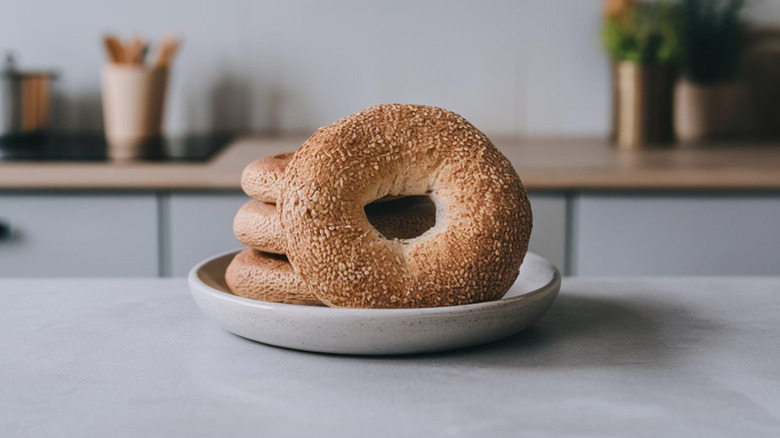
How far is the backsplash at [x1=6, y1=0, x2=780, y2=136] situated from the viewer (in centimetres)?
229

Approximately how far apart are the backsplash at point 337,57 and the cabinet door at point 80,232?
2.10ft

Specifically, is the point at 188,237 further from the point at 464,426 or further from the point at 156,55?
the point at 464,426

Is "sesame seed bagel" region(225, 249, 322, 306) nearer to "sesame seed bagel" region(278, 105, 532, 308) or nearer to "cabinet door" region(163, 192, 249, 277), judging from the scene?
"sesame seed bagel" region(278, 105, 532, 308)

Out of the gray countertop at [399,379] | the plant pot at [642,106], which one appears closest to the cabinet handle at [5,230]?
the gray countertop at [399,379]

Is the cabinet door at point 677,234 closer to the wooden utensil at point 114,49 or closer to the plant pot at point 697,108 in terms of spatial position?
the plant pot at point 697,108

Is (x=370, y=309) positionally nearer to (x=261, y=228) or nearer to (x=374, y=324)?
(x=374, y=324)

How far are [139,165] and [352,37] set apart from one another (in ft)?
2.61

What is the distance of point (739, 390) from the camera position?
59 cm

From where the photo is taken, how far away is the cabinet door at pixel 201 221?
5.67 feet

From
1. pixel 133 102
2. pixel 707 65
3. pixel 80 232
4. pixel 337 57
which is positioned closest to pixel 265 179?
pixel 80 232

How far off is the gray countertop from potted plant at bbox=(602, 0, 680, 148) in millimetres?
1295

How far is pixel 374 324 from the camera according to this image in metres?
0.62

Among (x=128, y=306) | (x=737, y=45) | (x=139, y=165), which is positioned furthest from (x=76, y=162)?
(x=737, y=45)

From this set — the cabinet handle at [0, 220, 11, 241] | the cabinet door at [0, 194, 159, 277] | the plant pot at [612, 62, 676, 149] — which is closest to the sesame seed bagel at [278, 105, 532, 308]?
the cabinet door at [0, 194, 159, 277]
